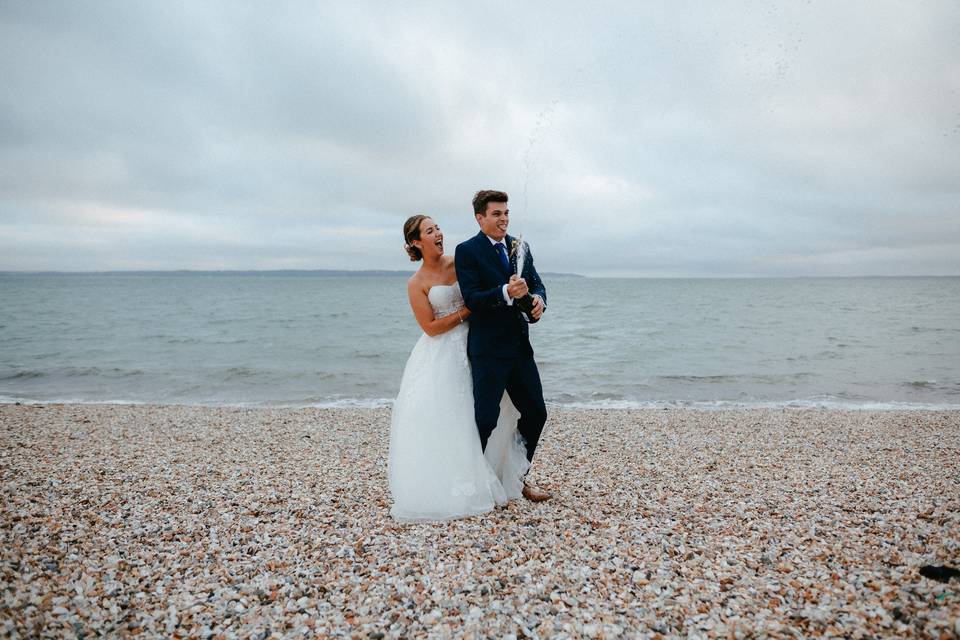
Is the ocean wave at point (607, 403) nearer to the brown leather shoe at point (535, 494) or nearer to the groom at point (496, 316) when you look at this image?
the brown leather shoe at point (535, 494)

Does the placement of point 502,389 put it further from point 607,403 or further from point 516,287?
point 607,403

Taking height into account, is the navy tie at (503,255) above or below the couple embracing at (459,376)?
above

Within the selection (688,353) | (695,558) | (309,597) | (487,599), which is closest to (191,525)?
(309,597)

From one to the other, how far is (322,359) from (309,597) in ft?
64.2

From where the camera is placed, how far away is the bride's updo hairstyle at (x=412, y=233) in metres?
A: 4.90

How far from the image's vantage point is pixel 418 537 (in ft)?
15.4

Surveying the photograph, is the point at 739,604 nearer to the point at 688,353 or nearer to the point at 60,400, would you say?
the point at 60,400

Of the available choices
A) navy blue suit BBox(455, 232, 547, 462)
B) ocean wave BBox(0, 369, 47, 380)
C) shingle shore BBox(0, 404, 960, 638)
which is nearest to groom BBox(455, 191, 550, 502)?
navy blue suit BBox(455, 232, 547, 462)

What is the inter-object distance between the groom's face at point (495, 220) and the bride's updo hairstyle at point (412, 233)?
671mm

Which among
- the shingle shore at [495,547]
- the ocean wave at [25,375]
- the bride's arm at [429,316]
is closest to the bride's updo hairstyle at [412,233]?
the bride's arm at [429,316]

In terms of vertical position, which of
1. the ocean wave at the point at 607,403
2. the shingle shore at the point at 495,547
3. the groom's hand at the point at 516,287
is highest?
the groom's hand at the point at 516,287

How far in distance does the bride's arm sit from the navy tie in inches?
23.2

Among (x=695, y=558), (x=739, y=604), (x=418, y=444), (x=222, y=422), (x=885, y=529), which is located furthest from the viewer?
(x=222, y=422)

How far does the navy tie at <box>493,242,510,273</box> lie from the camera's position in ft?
15.4
